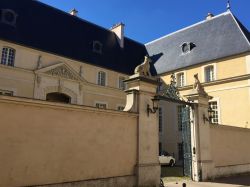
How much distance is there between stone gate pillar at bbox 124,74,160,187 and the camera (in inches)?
353

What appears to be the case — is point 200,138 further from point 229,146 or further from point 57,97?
point 57,97

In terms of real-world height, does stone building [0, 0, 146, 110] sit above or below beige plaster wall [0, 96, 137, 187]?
above

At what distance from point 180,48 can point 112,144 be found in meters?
18.1

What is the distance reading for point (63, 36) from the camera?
21922 millimetres

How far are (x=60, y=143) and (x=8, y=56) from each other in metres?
12.3

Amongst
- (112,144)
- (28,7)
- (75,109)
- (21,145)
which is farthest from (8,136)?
(28,7)

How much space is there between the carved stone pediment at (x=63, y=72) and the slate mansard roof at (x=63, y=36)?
3.76 ft

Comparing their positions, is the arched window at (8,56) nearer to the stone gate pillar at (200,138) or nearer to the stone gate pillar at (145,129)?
the stone gate pillar at (145,129)

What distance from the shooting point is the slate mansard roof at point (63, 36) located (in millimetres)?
19047

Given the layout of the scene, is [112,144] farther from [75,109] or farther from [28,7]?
[28,7]

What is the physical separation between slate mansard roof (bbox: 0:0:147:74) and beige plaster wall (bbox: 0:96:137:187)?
12.1 m

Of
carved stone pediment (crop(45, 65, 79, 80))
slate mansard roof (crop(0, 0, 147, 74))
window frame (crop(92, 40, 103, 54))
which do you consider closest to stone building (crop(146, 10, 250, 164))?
slate mansard roof (crop(0, 0, 147, 74))

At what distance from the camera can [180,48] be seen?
24.7m

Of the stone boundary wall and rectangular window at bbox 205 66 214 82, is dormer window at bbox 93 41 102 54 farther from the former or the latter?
the stone boundary wall
